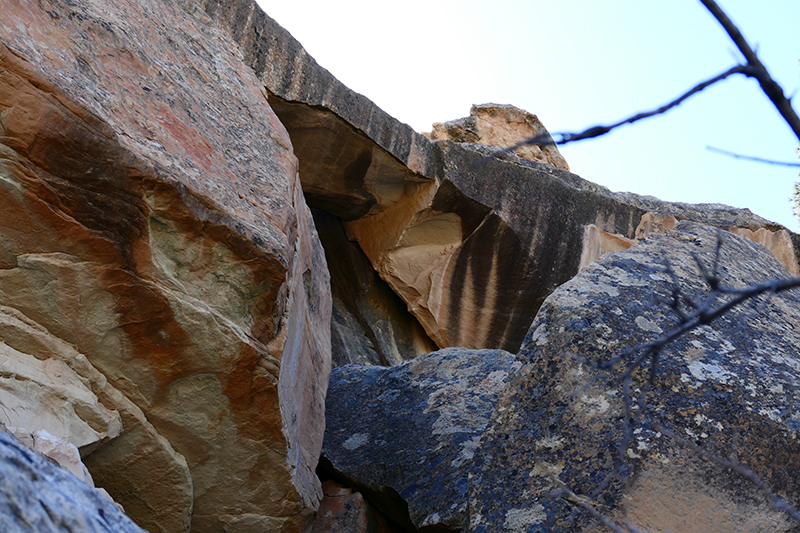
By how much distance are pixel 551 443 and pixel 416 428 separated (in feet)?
5.35

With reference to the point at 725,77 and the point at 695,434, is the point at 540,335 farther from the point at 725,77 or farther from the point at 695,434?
the point at 725,77

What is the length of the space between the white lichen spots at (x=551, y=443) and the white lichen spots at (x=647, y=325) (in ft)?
2.06

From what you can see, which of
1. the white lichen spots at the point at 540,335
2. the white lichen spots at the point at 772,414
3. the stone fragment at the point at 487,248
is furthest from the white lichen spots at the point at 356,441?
the stone fragment at the point at 487,248

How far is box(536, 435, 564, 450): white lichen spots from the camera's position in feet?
9.64

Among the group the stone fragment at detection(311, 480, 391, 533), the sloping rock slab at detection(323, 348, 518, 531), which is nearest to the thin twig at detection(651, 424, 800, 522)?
the sloping rock slab at detection(323, 348, 518, 531)

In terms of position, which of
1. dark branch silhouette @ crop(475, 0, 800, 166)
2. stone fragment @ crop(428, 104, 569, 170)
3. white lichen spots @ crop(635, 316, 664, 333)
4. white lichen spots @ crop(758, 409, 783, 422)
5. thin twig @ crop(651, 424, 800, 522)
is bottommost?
thin twig @ crop(651, 424, 800, 522)

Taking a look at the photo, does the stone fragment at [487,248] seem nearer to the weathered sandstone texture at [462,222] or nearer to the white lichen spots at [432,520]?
the weathered sandstone texture at [462,222]

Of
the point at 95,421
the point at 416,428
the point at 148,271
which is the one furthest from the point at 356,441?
the point at 148,271

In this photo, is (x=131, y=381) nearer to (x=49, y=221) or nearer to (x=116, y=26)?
(x=49, y=221)

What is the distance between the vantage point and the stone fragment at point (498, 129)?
10.2 metres

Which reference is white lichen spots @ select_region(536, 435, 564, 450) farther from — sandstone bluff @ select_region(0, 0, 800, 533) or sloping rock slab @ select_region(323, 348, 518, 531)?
sloping rock slab @ select_region(323, 348, 518, 531)

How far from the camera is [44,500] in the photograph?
1.47m

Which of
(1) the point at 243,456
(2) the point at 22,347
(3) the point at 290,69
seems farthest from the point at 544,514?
(3) the point at 290,69

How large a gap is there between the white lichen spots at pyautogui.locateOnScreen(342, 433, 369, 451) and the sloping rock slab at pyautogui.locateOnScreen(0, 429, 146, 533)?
2.87 metres
